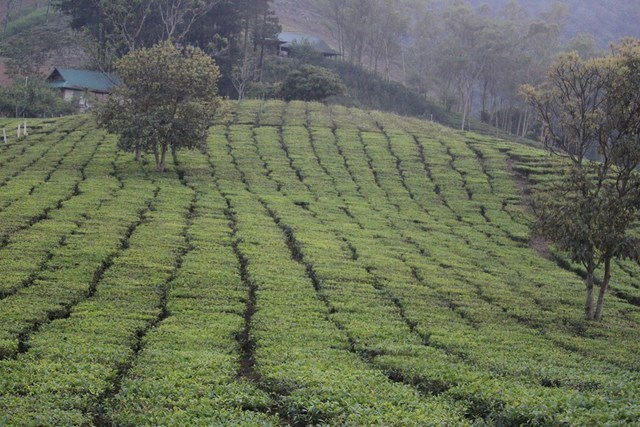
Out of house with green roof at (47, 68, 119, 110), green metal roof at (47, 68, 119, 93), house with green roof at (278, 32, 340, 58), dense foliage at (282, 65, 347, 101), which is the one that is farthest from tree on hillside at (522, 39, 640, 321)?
house with green roof at (278, 32, 340, 58)

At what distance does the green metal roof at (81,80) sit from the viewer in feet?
258

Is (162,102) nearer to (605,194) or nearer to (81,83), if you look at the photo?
(605,194)

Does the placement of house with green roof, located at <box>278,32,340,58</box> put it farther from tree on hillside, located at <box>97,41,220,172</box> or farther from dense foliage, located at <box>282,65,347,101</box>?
tree on hillside, located at <box>97,41,220,172</box>

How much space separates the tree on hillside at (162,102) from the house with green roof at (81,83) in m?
36.0

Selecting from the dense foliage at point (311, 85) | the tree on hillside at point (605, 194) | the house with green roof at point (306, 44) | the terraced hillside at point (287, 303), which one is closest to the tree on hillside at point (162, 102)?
the terraced hillside at point (287, 303)

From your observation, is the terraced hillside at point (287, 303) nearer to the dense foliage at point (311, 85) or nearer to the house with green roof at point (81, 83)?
the dense foliage at point (311, 85)

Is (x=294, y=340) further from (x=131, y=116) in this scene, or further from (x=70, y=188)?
(x=131, y=116)

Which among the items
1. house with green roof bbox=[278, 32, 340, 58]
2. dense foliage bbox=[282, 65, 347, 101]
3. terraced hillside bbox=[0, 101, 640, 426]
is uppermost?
house with green roof bbox=[278, 32, 340, 58]

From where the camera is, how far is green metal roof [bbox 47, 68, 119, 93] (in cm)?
7850

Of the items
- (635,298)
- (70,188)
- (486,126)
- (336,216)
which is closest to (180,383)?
(635,298)

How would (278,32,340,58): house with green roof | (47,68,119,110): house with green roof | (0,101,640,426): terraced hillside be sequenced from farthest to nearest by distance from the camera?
1. (278,32,340,58): house with green roof
2. (47,68,119,110): house with green roof
3. (0,101,640,426): terraced hillside

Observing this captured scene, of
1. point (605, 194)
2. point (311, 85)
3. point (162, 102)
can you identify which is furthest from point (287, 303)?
point (311, 85)

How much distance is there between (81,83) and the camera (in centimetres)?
7919

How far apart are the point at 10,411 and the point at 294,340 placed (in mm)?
7731
